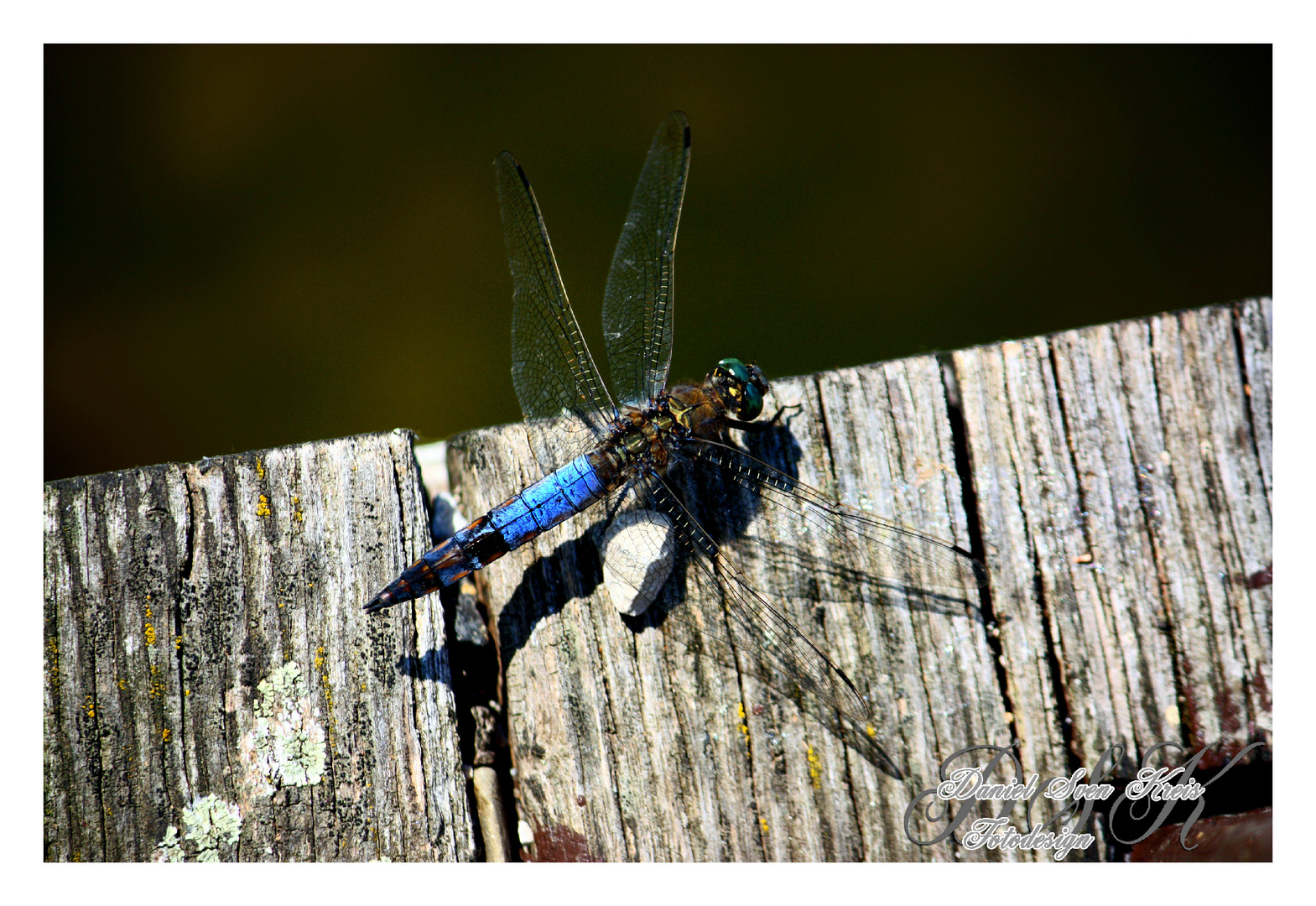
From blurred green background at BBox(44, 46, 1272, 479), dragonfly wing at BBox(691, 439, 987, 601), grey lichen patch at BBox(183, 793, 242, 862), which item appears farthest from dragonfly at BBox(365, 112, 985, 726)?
blurred green background at BBox(44, 46, 1272, 479)

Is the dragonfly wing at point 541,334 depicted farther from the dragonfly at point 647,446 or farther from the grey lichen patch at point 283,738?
the grey lichen patch at point 283,738

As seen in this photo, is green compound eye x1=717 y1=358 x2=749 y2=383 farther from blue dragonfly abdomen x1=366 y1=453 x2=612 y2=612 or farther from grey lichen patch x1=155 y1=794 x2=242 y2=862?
grey lichen patch x1=155 y1=794 x2=242 y2=862

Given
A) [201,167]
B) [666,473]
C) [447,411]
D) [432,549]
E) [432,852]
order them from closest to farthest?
1. [432,852]
2. [432,549]
3. [666,473]
4. [201,167]
5. [447,411]

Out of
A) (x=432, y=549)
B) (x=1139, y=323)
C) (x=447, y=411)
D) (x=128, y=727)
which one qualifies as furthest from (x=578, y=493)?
(x=447, y=411)

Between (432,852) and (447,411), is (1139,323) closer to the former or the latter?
(432,852)

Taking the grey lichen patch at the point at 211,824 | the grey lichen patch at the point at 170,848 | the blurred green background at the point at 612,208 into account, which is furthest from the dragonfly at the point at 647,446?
the blurred green background at the point at 612,208

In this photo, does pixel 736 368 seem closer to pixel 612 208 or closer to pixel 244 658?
pixel 244 658
